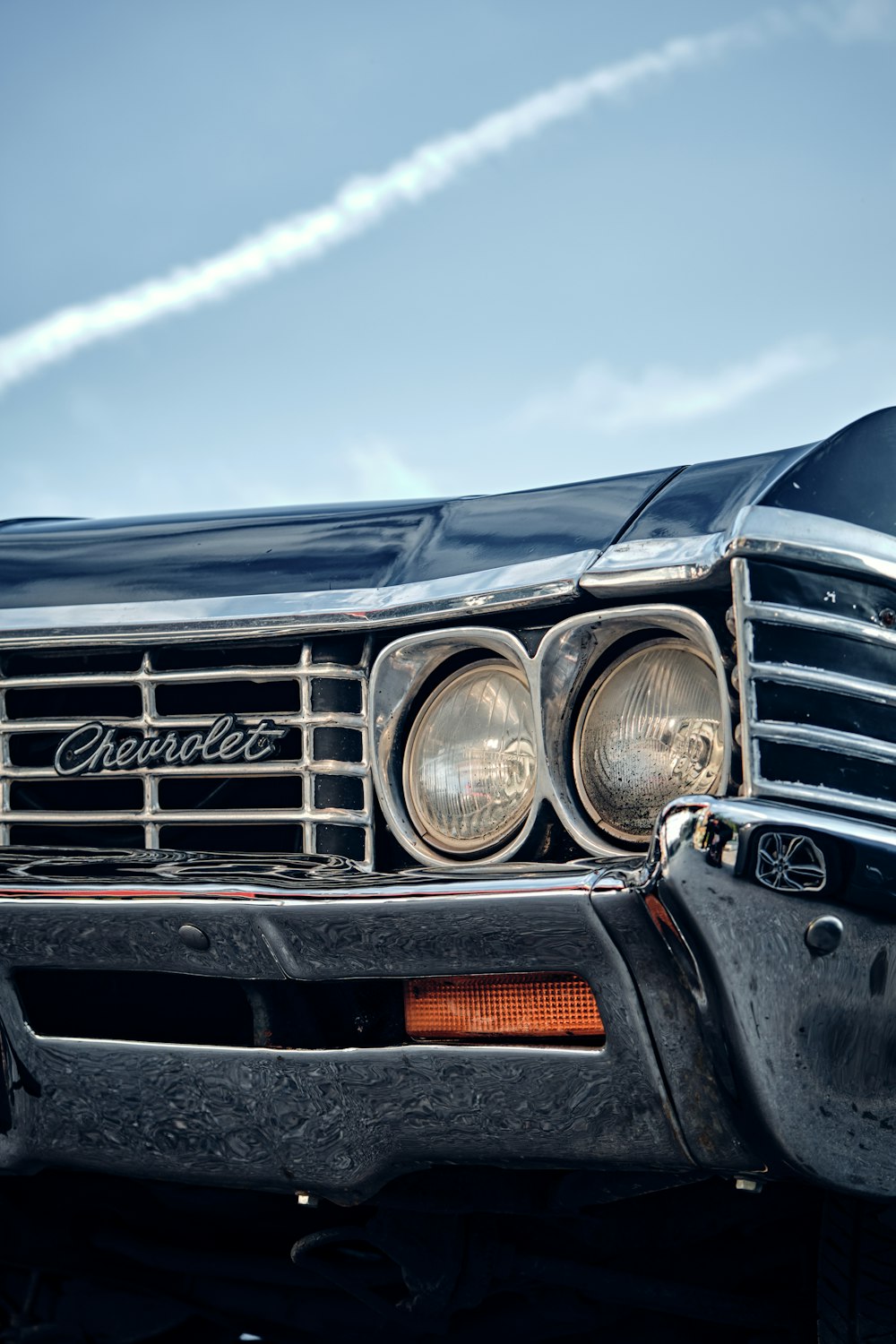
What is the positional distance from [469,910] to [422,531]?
694 mm

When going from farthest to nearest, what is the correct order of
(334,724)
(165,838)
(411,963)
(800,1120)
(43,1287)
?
(43,1287), (165,838), (334,724), (411,963), (800,1120)

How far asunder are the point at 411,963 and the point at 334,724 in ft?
1.30

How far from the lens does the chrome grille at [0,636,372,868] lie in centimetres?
198

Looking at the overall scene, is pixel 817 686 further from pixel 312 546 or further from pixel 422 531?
pixel 312 546

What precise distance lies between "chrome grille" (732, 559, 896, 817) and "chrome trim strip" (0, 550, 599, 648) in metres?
0.26

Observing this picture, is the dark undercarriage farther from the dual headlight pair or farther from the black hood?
the black hood

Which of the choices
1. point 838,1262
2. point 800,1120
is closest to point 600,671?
point 800,1120

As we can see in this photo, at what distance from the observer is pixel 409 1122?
1.75m

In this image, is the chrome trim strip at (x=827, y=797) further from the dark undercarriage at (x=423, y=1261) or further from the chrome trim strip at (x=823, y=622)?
the dark undercarriage at (x=423, y=1261)

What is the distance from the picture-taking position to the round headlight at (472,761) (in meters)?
1.87

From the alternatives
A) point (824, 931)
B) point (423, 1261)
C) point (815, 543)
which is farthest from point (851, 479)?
point (423, 1261)

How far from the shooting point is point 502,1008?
5.74 ft

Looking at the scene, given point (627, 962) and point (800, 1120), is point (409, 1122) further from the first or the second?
point (800, 1120)

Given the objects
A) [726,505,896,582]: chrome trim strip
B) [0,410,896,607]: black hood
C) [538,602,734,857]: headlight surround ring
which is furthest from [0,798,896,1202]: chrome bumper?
[0,410,896,607]: black hood
